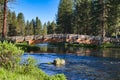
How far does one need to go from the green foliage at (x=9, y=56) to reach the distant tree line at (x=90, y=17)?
60.0 metres

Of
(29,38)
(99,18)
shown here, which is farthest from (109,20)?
(29,38)

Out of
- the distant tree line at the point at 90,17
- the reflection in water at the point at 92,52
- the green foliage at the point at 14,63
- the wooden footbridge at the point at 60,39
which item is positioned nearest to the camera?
the green foliage at the point at 14,63

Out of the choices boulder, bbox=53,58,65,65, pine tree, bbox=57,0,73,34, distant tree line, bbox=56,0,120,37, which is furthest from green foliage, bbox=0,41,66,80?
pine tree, bbox=57,0,73,34

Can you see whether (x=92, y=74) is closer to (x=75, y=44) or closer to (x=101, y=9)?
(x=75, y=44)

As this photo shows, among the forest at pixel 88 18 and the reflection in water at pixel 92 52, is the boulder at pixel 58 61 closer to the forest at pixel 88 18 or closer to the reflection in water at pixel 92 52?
the reflection in water at pixel 92 52

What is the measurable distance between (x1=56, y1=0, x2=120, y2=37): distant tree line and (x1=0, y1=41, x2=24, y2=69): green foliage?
60.0 m

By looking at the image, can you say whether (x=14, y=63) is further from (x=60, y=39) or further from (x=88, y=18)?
(x=88, y=18)

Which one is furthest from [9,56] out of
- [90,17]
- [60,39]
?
[90,17]

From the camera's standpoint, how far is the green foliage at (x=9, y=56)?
49.3ft

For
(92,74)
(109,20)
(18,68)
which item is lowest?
(92,74)

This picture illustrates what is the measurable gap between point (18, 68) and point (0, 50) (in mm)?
1157

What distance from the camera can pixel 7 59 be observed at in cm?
1508

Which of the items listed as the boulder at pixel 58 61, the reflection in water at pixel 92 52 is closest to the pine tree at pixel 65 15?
the reflection in water at pixel 92 52

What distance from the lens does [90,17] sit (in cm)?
9606
